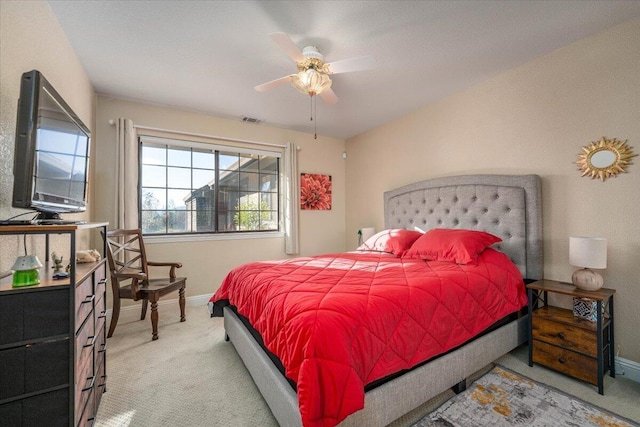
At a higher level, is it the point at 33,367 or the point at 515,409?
the point at 33,367

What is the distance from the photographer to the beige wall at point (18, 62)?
4.42ft

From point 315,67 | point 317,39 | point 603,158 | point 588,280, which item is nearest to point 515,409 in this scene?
point 588,280

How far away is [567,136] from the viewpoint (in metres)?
2.24

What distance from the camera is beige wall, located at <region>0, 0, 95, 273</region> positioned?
1.35 metres

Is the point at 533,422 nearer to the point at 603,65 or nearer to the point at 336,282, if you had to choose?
the point at 336,282

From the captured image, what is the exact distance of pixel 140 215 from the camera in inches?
133

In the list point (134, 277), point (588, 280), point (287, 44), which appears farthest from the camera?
point (134, 277)

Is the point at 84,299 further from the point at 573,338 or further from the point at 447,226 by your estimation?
the point at 447,226

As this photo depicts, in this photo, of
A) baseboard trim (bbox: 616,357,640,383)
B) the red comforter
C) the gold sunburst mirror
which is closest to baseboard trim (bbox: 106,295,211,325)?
the red comforter

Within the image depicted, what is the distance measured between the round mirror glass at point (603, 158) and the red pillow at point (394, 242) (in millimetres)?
1583

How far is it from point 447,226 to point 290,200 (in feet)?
7.41

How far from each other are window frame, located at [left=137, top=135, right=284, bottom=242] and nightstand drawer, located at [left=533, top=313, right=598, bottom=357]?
3.25 meters

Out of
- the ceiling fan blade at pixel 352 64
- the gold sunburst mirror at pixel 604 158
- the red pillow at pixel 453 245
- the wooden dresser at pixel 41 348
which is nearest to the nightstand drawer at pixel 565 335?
the red pillow at pixel 453 245

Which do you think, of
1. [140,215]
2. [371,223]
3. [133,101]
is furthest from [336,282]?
[133,101]
